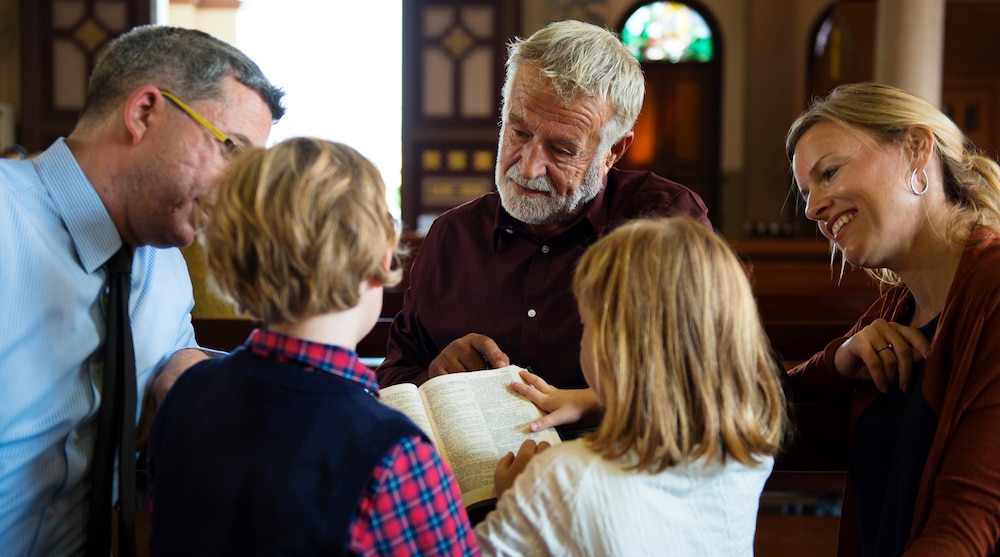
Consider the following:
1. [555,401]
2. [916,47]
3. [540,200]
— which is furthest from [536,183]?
[916,47]

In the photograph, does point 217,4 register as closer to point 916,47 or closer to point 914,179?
point 916,47

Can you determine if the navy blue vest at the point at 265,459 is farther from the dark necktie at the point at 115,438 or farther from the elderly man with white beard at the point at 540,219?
the elderly man with white beard at the point at 540,219

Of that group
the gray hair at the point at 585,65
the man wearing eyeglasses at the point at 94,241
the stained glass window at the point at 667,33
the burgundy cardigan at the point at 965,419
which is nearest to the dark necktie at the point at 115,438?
the man wearing eyeglasses at the point at 94,241

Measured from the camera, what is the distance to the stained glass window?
10.3 meters

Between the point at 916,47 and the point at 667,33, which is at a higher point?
the point at 667,33

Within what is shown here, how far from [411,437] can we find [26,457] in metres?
0.76

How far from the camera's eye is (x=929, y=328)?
1.62 metres

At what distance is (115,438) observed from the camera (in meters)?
1.51

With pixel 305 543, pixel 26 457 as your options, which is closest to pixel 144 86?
pixel 26 457

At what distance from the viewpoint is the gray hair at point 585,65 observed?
1.99 meters

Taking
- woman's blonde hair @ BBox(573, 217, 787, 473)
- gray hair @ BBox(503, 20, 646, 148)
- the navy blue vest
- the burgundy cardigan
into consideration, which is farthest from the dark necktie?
the burgundy cardigan

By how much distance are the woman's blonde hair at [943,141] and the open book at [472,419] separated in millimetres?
785

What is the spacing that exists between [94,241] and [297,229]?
62 cm

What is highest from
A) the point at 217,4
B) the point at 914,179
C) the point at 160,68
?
the point at 217,4
